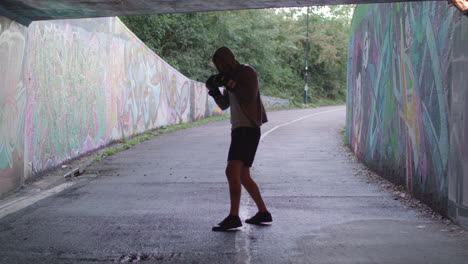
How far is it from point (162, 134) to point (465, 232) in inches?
554

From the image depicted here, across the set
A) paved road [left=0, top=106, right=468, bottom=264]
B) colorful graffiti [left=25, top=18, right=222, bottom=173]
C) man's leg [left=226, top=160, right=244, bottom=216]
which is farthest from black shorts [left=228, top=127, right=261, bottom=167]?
colorful graffiti [left=25, top=18, right=222, bottom=173]

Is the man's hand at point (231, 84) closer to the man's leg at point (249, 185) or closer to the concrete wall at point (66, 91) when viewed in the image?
the man's leg at point (249, 185)

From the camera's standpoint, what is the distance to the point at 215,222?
19.9 ft

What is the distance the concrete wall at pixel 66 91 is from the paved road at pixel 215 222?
3.34 ft

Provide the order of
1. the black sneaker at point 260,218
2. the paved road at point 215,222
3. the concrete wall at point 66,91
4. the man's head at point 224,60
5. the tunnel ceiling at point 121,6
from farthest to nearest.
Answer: the concrete wall at point 66,91 → the tunnel ceiling at point 121,6 → the black sneaker at point 260,218 → the man's head at point 224,60 → the paved road at point 215,222

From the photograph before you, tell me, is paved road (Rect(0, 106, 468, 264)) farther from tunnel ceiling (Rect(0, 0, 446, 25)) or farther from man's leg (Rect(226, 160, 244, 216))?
tunnel ceiling (Rect(0, 0, 446, 25))

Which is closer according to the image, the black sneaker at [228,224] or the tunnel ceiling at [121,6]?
the black sneaker at [228,224]

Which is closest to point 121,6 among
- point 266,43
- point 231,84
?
point 231,84

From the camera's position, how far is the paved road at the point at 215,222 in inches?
188

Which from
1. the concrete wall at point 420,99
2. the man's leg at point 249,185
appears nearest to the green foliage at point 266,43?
the concrete wall at point 420,99

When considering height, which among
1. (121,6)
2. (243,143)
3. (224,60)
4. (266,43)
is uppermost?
(266,43)

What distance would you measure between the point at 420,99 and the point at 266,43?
31942 mm

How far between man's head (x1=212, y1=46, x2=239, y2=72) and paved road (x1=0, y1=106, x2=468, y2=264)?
1.66m

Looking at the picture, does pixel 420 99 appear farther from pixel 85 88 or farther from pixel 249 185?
pixel 85 88
